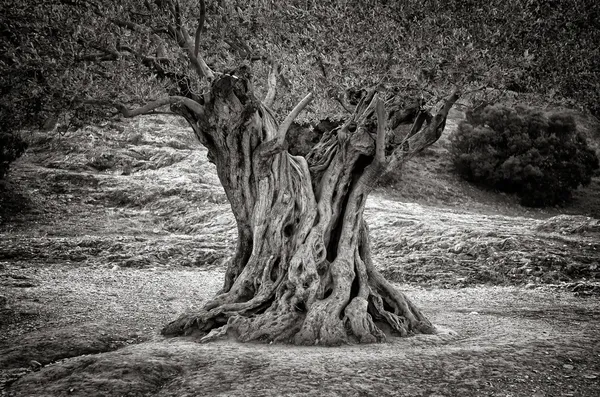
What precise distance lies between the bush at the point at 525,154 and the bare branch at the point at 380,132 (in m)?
21.5

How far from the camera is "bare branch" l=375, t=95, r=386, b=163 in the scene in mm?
9461

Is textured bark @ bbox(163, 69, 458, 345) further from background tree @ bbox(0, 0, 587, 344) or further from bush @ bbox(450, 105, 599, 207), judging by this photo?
bush @ bbox(450, 105, 599, 207)

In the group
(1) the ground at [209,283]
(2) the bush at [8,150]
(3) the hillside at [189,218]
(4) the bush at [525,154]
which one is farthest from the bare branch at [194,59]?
(4) the bush at [525,154]

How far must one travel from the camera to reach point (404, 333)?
8.78m

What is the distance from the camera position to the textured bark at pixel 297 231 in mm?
8508

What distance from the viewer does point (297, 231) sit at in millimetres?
9844

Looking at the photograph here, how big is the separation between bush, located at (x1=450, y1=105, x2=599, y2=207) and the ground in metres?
1.08

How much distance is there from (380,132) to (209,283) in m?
7.60

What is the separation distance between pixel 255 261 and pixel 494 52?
5.40 meters

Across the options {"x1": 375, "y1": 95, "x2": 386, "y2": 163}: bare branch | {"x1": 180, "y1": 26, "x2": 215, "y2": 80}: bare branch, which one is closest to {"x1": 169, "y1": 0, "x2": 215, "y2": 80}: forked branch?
{"x1": 180, "y1": 26, "x2": 215, "y2": 80}: bare branch

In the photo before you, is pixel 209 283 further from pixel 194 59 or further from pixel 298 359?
pixel 298 359

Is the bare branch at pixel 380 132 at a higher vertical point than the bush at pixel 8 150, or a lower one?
lower

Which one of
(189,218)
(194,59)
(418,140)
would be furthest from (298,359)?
(189,218)

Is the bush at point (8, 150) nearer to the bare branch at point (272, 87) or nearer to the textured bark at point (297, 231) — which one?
the bare branch at point (272, 87)
